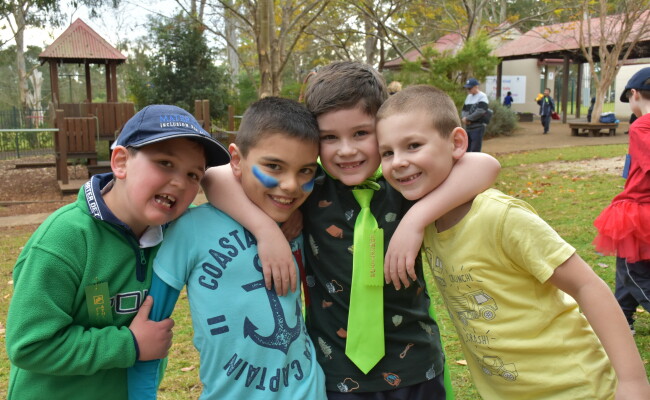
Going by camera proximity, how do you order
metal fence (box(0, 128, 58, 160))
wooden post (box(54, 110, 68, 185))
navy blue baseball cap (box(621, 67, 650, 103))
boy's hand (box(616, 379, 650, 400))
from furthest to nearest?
1. metal fence (box(0, 128, 58, 160))
2. wooden post (box(54, 110, 68, 185))
3. navy blue baseball cap (box(621, 67, 650, 103))
4. boy's hand (box(616, 379, 650, 400))

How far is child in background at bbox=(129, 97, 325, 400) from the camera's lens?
182 centimetres

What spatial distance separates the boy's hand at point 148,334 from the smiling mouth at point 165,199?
0.97ft

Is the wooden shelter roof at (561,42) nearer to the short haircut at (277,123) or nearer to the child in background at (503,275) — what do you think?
the child in background at (503,275)

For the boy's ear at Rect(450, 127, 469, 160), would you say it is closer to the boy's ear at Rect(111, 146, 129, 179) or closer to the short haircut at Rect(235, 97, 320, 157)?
the short haircut at Rect(235, 97, 320, 157)

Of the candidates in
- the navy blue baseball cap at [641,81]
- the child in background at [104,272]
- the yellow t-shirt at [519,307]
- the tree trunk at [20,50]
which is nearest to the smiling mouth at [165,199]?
the child in background at [104,272]

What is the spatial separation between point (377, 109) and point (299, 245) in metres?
0.55

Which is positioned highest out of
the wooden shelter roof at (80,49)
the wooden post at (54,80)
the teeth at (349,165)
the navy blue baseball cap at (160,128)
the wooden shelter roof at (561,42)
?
the wooden shelter roof at (561,42)

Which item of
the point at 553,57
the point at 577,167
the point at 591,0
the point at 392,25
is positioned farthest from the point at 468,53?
the point at 553,57

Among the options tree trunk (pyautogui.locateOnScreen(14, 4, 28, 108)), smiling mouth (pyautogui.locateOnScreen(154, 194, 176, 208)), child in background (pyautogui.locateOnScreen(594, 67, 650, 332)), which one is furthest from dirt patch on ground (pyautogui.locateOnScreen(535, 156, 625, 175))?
tree trunk (pyautogui.locateOnScreen(14, 4, 28, 108))

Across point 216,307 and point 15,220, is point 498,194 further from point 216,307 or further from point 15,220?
point 15,220

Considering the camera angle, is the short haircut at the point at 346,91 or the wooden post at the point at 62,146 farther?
the wooden post at the point at 62,146

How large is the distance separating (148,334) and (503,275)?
1.12 meters

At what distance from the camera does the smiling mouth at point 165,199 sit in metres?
1.84

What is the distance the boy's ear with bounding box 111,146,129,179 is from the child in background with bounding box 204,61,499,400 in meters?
0.29
